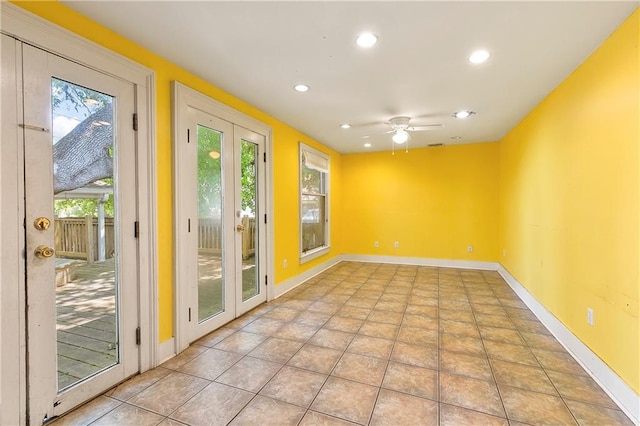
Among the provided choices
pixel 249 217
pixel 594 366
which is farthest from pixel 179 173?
pixel 594 366

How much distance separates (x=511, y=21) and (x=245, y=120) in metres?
2.50

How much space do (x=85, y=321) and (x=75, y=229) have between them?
1.98ft

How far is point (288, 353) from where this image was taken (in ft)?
7.79

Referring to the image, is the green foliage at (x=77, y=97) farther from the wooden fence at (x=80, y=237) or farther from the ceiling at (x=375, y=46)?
the wooden fence at (x=80, y=237)

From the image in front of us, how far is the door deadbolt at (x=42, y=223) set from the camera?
1.57m

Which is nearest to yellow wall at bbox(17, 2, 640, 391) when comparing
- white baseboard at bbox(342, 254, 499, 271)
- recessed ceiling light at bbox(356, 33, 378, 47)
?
white baseboard at bbox(342, 254, 499, 271)

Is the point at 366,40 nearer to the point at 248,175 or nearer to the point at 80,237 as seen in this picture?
the point at 248,175

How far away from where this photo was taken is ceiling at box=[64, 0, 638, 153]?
5.50 ft

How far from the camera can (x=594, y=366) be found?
2027 millimetres

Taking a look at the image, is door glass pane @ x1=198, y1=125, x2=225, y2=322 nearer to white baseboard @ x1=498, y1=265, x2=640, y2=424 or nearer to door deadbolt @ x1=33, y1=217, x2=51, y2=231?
door deadbolt @ x1=33, y1=217, x2=51, y2=231

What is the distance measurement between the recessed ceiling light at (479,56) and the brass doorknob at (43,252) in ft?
10.2

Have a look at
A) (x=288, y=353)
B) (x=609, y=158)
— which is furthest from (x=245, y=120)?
(x=609, y=158)

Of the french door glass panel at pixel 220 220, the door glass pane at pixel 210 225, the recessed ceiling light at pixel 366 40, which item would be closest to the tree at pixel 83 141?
the french door glass panel at pixel 220 220

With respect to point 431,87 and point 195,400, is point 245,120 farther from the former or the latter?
point 195,400
